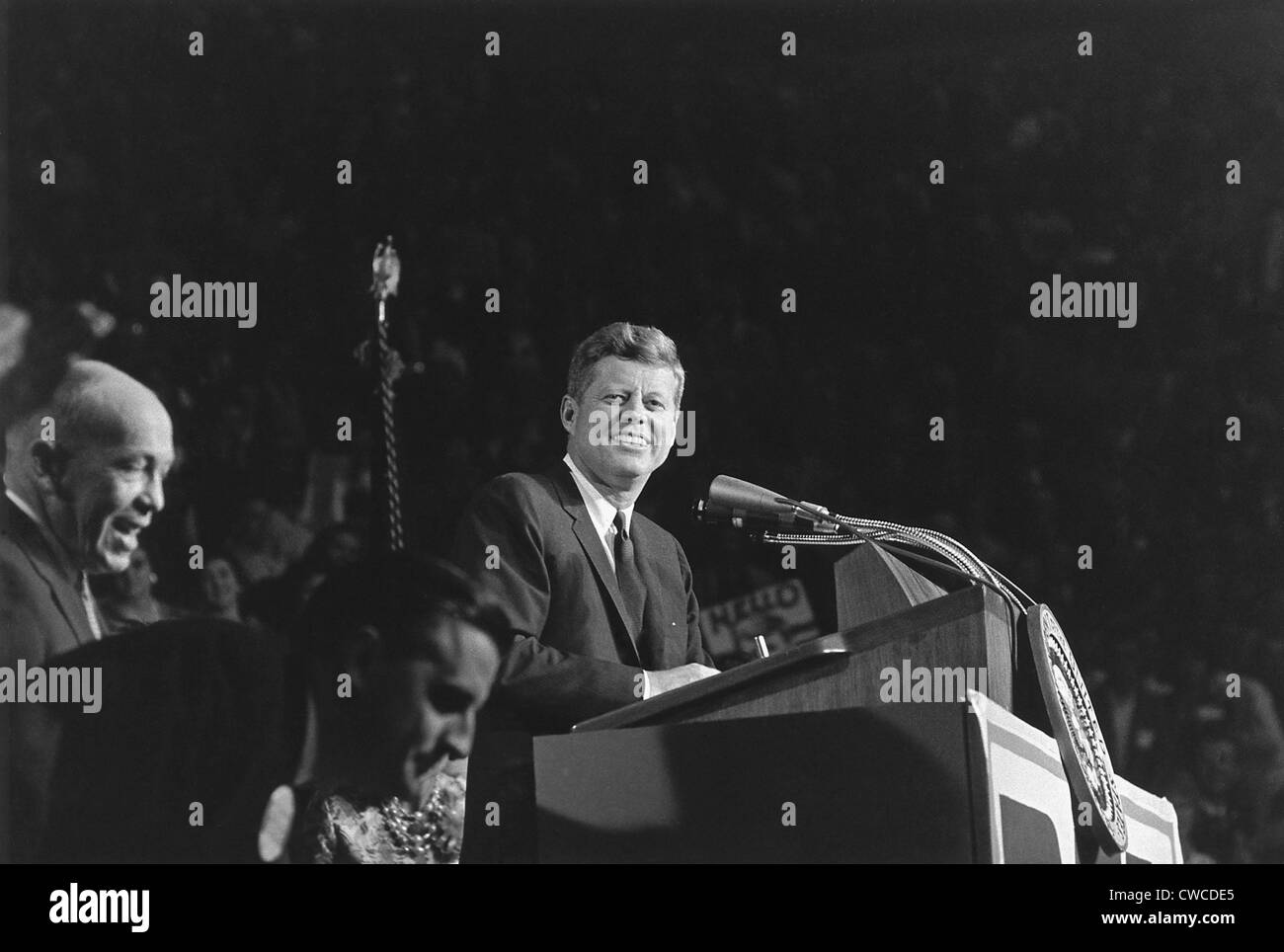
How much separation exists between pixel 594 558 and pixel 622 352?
1.67ft

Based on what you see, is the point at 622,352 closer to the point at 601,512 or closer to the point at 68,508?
the point at 601,512

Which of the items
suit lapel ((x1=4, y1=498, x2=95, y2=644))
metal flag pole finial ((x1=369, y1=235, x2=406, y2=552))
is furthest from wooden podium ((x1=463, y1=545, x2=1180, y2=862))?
suit lapel ((x1=4, y1=498, x2=95, y2=644))

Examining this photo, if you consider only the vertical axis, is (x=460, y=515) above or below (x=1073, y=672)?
above

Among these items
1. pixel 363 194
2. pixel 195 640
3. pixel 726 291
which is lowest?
pixel 195 640

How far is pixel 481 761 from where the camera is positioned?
3.21 meters

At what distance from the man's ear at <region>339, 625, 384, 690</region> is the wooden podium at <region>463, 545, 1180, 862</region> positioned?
82cm

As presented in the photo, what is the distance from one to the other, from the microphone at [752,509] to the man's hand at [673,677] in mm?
308

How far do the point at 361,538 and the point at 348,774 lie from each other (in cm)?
53

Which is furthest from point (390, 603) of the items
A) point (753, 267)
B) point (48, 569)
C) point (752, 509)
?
point (753, 267)

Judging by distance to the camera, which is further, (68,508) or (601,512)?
(68,508)

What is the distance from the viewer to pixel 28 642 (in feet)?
11.3

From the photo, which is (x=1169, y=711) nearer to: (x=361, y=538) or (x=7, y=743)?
(x=361, y=538)
